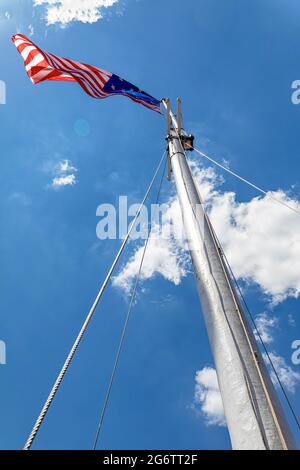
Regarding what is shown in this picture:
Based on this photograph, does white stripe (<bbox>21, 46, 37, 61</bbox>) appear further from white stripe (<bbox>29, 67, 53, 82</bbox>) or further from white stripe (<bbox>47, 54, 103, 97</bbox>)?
Result: white stripe (<bbox>29, 67, 53, 82</bbox>)

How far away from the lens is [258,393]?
3955mm

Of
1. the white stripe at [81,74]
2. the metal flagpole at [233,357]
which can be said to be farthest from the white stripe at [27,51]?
the metal flagpole at [233,357]

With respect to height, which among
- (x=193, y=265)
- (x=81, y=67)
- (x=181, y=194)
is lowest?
(x=193, y=265)

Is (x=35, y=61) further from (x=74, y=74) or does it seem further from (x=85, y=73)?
(x=85, y=73)

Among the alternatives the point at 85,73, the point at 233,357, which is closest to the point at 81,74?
the point at 85,73

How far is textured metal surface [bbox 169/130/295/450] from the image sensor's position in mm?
3623

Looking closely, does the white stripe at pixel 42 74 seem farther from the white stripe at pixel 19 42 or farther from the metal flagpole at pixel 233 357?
the metal flagpole at pixel 233 357

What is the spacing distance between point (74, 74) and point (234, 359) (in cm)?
1136

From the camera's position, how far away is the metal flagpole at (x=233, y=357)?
3.62m

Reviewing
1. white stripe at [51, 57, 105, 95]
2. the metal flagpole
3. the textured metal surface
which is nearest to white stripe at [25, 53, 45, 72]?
white stripe at [51, 57, 105, 95]

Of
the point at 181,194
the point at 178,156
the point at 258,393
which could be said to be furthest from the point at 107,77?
the point at 258,393

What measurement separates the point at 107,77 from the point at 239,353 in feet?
41.4

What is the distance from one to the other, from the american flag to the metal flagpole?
799cm

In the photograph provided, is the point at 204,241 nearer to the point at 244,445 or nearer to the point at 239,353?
the point at 239,353
